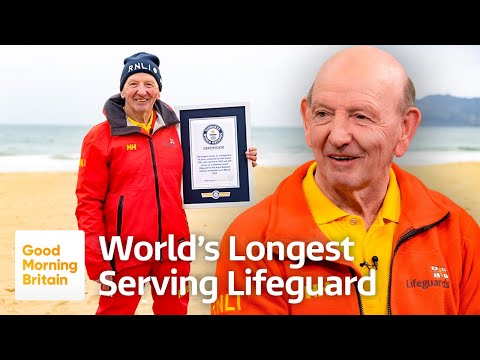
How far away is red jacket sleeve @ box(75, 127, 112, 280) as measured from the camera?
12.2 feet

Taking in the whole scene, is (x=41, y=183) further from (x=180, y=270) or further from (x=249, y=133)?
(x=249, y=133)

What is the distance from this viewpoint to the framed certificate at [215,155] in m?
3.78

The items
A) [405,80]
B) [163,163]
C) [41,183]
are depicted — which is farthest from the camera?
[41,183]

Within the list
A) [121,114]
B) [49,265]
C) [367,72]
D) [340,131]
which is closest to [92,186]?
[121,114]

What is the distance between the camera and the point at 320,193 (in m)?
3.47

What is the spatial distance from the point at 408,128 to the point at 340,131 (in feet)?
1.17

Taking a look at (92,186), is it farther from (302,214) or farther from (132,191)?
(302,214)

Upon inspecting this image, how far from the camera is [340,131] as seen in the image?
3318 millimetres

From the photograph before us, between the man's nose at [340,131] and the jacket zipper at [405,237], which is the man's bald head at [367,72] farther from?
the jacket zipper at [405,237]

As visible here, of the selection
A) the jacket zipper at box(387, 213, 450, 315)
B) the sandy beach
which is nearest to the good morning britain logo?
the sandy beach

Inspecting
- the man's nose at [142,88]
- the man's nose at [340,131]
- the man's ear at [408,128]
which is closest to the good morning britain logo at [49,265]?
the man's nose at [142,88]

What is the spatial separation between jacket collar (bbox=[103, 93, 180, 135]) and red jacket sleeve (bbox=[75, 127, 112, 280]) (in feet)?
0.30
